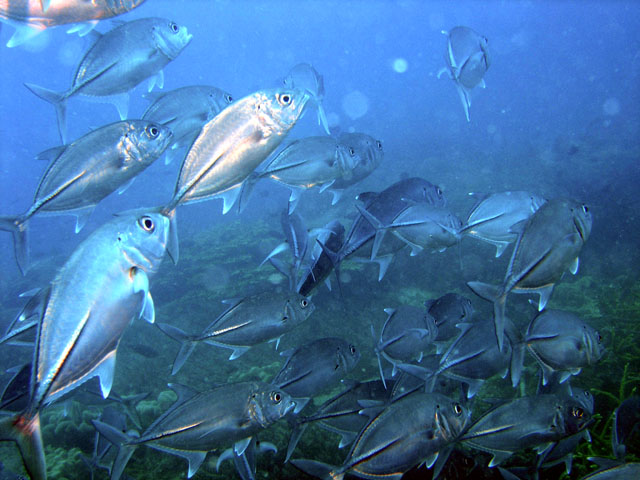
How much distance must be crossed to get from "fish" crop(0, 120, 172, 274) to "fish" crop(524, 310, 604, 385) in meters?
3.36

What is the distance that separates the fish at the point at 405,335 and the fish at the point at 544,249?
1.09 metres

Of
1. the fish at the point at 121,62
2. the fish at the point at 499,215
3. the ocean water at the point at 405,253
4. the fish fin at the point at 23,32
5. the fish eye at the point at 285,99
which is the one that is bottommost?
the ocean water at the point at 405,253

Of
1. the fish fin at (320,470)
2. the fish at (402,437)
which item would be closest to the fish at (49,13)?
the fish fin at (320,470)

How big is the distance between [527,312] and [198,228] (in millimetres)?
18432

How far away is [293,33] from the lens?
511ft

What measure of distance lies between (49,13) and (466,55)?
165 inches

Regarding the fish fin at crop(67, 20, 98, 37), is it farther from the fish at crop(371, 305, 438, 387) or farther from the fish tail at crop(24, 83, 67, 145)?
the fish at crop(371, 305, 438, 387)

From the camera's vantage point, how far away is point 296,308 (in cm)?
318

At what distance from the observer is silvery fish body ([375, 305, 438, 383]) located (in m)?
3.19

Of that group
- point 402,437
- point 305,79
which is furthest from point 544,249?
point 305,79

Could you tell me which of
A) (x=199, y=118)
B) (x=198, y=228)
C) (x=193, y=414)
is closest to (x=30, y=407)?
(x=193, y=414)

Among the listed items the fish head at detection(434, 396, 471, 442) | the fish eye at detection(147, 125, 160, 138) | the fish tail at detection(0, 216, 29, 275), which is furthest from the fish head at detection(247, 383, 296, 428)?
the fish eye at detection(147, 125, 160, 138)

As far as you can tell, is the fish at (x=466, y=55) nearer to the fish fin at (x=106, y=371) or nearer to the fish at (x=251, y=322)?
the fish at (x=251, y=322)

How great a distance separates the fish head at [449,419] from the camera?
240cm
